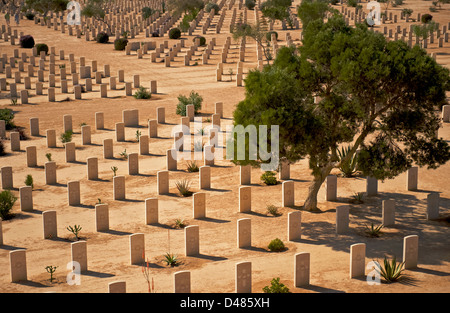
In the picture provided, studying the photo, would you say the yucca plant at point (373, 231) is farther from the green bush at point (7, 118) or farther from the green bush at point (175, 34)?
the green bush at point (175, 34)

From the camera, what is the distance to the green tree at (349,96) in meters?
17.7

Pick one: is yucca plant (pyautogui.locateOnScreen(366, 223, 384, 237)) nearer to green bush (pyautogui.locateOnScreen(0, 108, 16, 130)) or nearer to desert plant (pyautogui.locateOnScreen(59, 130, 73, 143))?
desert plant (pyautogui.locateOnScreen(59, 130, 73, 143))

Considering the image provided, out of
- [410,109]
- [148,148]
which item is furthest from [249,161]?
[148,148]

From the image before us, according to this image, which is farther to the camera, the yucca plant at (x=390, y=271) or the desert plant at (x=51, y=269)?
the desert plant at (x=51, y=269)

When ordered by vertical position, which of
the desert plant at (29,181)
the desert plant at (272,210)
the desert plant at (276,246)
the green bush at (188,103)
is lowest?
the desert plant at (276,246)

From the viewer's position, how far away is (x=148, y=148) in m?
26.5

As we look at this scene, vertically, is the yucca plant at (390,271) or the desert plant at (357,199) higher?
the desert plant at (357,199)

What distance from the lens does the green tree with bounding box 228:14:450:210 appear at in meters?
17.7

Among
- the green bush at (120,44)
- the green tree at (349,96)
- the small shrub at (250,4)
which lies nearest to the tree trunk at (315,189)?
the green tree at (349,96)

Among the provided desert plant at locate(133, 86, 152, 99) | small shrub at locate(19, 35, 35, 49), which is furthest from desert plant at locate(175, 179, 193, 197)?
small shrub at locate(19, 35, 35, 49)

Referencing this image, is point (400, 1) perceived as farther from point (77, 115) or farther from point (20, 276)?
point (20, 276)

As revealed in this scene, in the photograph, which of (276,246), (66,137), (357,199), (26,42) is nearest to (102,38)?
(26,42)

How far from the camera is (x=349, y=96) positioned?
60.5 feet

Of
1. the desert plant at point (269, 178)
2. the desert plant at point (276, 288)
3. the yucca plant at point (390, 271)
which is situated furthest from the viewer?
the desert plant at point (269, 178)
